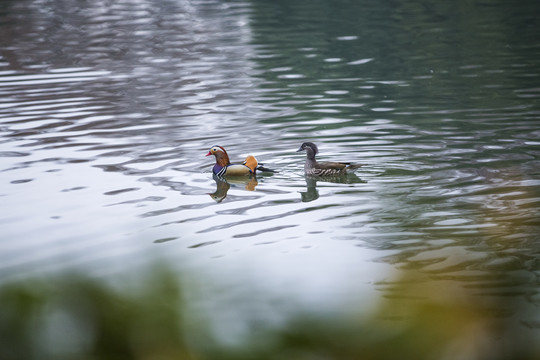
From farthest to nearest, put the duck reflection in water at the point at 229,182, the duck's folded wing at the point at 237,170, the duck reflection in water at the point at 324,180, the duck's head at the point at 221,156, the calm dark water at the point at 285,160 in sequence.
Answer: the duck's head at the point at 221,156, the duck's folded wing at the point at 237,170, the duck reflection in water at the point at 229,182, the duck reflection in water at the point at 324,180, the calm dark water at the point at 285,160

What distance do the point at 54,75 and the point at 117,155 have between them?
1006 centimetres

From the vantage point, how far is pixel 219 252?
28.5 ft

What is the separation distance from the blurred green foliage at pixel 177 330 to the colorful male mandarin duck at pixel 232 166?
404 inches

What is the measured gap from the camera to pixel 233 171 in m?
11.9

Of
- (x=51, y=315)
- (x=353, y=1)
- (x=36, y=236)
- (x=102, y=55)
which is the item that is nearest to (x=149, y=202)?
(x=36, y=236)

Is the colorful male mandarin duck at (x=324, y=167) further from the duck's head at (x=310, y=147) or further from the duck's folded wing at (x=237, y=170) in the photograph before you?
the duck's folded wing at (x=237, y=170)

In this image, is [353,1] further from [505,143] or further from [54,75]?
[505,143]

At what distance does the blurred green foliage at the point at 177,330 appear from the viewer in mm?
1399

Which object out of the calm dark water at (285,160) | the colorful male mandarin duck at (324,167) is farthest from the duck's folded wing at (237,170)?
the colorful male mandarin duck at (324,167)

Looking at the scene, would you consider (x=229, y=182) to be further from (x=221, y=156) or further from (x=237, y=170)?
(x=221, y=156)

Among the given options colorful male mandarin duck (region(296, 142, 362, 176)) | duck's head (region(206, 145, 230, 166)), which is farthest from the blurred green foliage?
duck's head (region(206, 145, 230, 166))

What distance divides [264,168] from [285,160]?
103 cm

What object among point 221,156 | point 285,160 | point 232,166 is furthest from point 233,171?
point 285,160

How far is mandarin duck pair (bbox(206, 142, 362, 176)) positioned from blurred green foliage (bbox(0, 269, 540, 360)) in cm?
984
